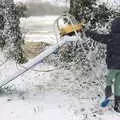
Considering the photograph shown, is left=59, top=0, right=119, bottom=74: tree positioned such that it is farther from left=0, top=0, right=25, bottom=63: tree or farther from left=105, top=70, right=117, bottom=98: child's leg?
left=105, top=70, right=117, bottom=98: child's leg

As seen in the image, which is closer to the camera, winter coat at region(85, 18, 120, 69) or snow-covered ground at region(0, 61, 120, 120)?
winter coat at region(85, 18, 120, 69)

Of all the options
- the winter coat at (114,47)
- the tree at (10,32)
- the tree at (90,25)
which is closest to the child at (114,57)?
the winter coat at (114,47)

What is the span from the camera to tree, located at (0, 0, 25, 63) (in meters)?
8.45

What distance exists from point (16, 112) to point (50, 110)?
43 cm

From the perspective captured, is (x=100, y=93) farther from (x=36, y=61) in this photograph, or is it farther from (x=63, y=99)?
(x=36, y=61)

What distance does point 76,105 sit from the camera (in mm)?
6168

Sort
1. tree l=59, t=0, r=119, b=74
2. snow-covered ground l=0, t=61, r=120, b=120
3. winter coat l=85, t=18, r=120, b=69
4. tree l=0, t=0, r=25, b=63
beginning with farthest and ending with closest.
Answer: tree l=0, t=0, r=25, b=63
tree l=59, t=0, r=119, b=74
snow-covered ground l=0, t=61, r=120, b=120
winter coat l=85, t=18, r=120, b=69

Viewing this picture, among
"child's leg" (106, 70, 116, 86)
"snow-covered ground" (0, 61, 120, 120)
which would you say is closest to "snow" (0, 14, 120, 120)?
"snow-covered ground" (0, 61, 120, 120)

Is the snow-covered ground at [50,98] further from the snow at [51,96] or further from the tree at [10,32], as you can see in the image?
the tree at [10,32]

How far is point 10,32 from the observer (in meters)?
8.55

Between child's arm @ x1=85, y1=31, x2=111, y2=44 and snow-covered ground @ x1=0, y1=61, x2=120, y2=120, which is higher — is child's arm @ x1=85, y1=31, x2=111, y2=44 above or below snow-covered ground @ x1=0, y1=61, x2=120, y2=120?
above

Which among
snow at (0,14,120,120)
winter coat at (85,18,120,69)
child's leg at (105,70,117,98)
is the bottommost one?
snow at (0,14,120,120)

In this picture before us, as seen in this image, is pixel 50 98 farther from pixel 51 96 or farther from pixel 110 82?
pixel 110 82

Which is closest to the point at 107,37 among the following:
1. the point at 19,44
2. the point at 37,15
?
the point at 19,44
